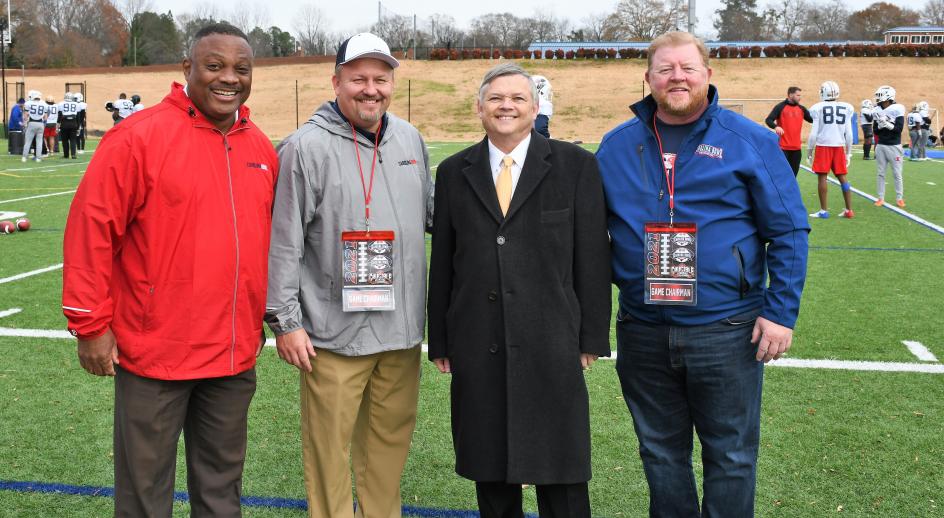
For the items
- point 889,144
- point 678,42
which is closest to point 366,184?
point 678,42

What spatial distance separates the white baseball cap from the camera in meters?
3.03

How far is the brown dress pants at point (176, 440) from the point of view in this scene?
8.97 feet

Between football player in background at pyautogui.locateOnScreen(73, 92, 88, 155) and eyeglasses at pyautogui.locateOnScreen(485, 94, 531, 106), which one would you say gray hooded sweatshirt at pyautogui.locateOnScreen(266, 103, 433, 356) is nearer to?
eyeglasses at pyautogui.locateOnScreen(485, 94, 531, 106)

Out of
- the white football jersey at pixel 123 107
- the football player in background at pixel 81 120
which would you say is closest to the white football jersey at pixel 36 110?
the football player in background at pixel 81 120

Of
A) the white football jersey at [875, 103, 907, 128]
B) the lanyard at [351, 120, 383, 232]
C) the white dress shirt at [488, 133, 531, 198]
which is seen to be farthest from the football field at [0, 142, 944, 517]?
the white football jersey at [875, 103, 907, 128]

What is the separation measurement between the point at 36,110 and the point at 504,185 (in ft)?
73.3

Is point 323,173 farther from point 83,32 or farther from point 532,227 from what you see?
point 83,32

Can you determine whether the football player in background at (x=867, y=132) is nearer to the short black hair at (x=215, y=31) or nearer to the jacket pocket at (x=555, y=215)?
the jacket pocket at (x=555, y=215)

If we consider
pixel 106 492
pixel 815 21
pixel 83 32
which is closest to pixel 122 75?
pixel 83 32

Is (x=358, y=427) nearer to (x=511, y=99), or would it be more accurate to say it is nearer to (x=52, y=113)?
(x=511, y=99)

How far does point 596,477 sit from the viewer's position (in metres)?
3.95

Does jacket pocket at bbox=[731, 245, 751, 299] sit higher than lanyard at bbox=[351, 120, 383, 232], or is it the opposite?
lanyard at bbox=[351, 120, 383, 232]

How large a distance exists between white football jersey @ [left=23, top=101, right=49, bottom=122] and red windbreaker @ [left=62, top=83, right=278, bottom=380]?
21.7 metres

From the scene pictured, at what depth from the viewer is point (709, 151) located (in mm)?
2809
